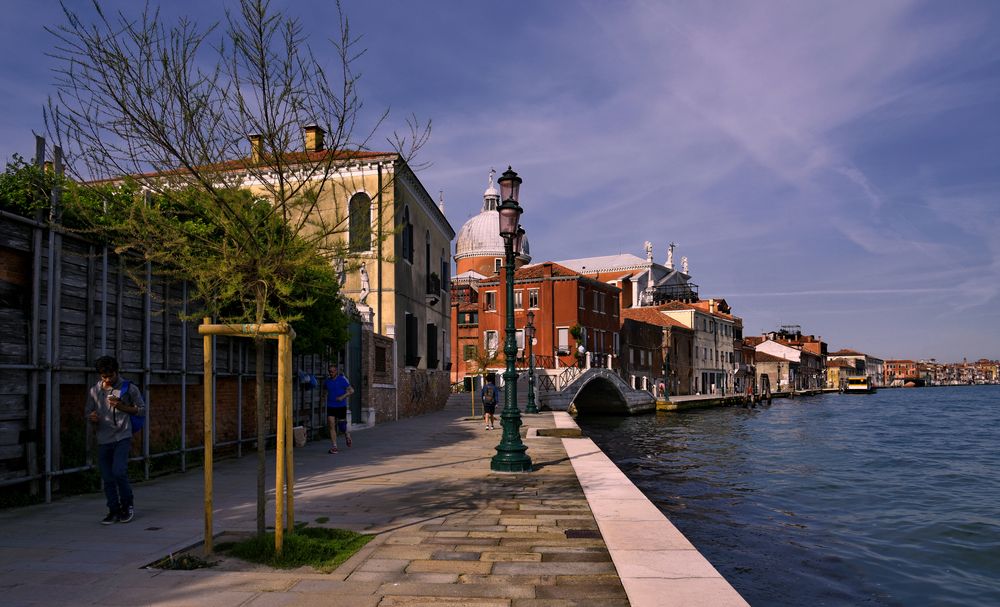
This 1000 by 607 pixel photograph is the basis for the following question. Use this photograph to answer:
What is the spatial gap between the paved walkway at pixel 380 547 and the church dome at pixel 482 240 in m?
61.6

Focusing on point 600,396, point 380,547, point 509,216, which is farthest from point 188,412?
point 600,396

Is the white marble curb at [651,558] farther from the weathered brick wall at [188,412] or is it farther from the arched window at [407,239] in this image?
the arched window at [407,239]

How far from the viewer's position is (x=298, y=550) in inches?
207

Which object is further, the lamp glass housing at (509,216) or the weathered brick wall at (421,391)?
the weathered brick wall at (421,391)

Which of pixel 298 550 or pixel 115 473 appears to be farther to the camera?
pixel 115 473

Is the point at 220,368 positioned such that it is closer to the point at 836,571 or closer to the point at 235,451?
the point at 235,451

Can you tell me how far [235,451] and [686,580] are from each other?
372 inches

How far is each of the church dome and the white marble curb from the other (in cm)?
6302

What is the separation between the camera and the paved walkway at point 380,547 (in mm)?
4387

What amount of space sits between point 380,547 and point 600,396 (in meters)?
42.4

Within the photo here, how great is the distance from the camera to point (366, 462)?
11.8m

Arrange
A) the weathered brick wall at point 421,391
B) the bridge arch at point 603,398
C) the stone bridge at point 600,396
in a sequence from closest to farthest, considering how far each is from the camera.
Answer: the weathered brick wall at point 421,391 < the stone bridge at point 600,396 < the bridge arch at point 603,398

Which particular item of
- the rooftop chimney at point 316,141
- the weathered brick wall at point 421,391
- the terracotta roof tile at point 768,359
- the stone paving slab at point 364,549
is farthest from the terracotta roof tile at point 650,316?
the rooftop chimney at point 316,141

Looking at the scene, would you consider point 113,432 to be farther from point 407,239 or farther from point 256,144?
point 407,239
